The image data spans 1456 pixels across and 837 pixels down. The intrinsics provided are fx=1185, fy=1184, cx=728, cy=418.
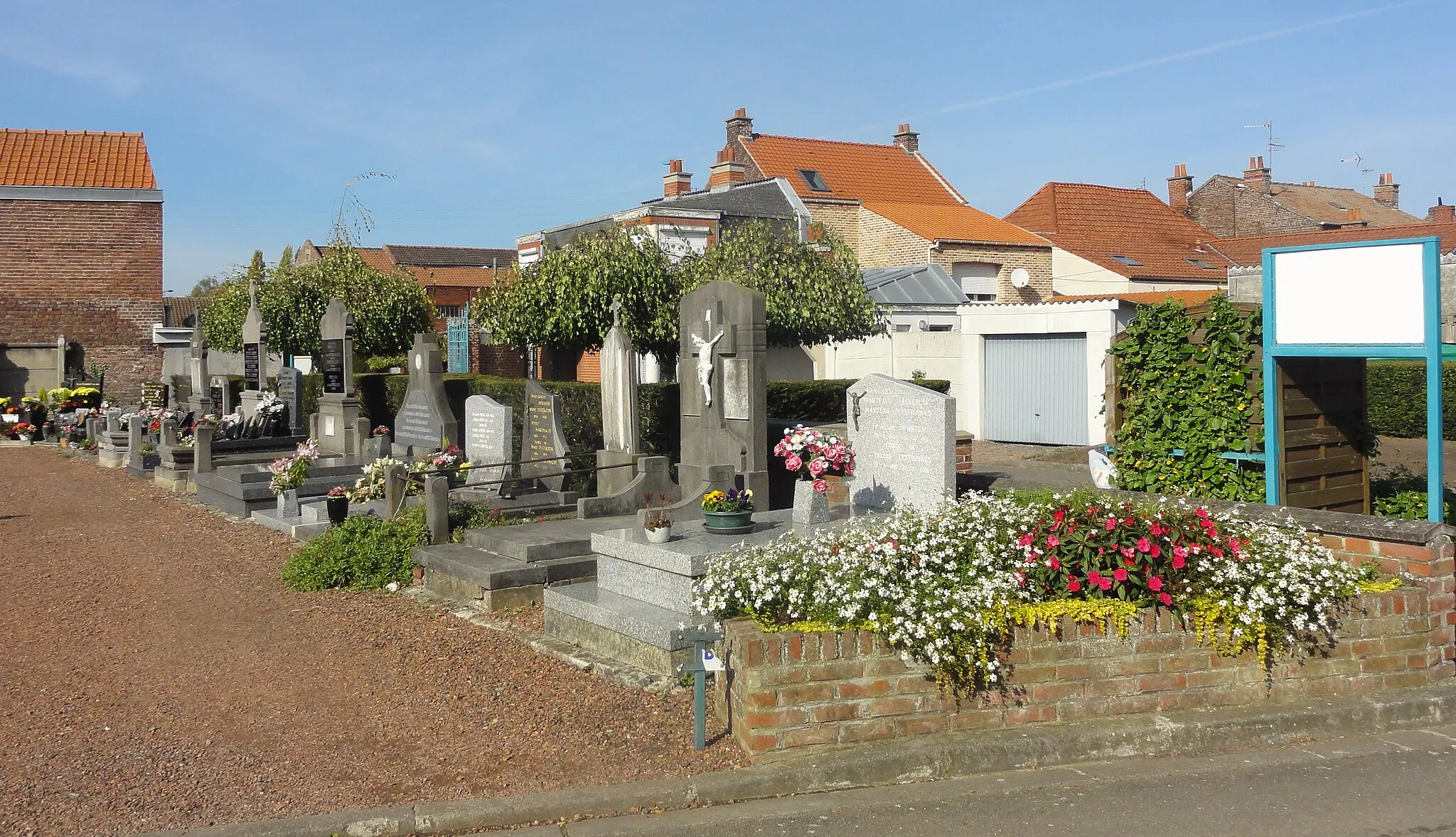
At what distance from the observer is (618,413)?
12.9m

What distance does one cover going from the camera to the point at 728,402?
11172 millimetres

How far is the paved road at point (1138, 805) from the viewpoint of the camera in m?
4.84

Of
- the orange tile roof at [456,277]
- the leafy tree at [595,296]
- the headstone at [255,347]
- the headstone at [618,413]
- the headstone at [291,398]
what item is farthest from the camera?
the orange tile roof at [456,277]

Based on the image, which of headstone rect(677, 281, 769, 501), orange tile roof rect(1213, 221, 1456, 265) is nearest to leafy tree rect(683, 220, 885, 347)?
headstone rect(677, 281, 769, 501)

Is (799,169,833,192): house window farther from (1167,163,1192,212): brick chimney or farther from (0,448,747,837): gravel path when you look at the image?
(0,448,747,837): gravel path

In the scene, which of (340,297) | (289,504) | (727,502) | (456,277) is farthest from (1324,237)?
(456,277)

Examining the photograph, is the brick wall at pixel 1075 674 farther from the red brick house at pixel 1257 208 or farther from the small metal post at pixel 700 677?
the red brick house at pixel 1257 208

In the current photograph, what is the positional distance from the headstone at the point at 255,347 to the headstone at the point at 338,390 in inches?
115

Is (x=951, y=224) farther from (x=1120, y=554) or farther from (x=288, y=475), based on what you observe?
(x=1120, y=554)

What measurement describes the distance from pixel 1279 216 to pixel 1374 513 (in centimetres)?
3687

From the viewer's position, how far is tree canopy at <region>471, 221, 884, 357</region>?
713 inches

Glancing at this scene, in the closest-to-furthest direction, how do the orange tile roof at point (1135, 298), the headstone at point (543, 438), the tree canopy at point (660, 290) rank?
Answer: the headstone at point (543, 438)
the tree canopy at point (660, 290)
the orange tile roof at point (1135, 298)

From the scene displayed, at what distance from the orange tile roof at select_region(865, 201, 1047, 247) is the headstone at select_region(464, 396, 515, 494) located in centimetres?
1840

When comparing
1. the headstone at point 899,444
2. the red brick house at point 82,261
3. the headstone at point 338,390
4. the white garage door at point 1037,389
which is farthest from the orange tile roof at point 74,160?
the headstone at point 899,444
